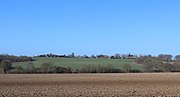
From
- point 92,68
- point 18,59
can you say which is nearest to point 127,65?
point 92,68

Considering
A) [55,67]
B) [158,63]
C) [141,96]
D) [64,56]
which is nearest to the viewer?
[141,96]

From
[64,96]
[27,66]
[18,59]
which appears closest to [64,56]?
[18,59]

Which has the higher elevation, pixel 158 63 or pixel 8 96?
pixel 158 63

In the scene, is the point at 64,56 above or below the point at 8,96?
above

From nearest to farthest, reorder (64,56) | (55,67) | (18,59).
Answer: (55,67)
(18,59)
(64,56)

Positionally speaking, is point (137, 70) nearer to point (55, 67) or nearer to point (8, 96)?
point (55, 67)

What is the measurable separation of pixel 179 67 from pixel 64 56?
5698 centimetres

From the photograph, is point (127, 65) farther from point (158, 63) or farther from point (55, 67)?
point (55, 67)

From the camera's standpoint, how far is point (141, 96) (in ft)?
94.2

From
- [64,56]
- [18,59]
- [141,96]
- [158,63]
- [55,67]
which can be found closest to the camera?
[141,96]

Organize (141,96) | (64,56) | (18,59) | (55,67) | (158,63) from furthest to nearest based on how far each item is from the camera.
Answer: (64,56) → (18,59) → (158,63) → (55,67) → (141,96)

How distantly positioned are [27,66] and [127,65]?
27377 mm

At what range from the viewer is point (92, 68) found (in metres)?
106

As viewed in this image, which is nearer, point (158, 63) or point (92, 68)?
point (92, 68)
